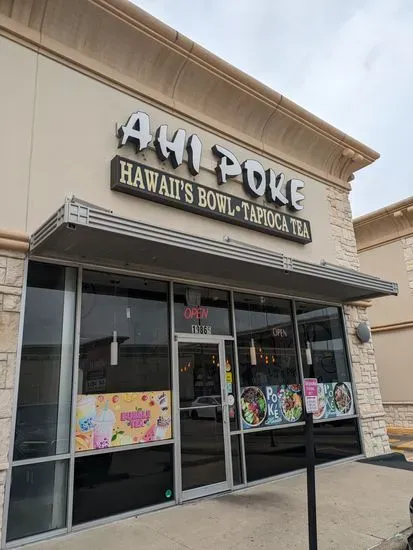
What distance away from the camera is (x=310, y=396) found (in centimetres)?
401

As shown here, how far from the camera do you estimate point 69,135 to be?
5.81 meters

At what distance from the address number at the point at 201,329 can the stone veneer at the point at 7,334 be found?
8.61ft

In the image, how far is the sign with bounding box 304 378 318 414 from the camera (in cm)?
397

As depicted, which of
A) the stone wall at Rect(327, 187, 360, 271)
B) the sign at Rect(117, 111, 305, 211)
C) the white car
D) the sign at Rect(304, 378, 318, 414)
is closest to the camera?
the sign at Rect(304, 378, 318, 414)

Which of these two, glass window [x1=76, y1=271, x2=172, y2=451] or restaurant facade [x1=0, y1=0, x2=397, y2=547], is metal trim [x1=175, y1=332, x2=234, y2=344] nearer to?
restaurant facade [x1=0, y1=0, x2=397, y2=547]

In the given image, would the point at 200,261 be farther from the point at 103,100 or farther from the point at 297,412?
the point at 297,412

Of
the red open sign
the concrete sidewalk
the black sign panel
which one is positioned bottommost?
the concrete sidewalk

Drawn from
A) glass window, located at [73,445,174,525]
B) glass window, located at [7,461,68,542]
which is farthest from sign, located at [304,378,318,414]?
glass window, located at [7,461,68,542]

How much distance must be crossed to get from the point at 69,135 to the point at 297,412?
5943 millimetres

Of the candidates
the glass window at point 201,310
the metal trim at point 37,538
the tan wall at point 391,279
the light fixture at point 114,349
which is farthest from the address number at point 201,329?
the tan wall at point 391,279

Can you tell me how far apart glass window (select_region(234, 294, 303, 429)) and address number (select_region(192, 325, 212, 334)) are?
62 cm

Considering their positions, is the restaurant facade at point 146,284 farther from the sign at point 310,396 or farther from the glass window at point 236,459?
the sign at point 310,396

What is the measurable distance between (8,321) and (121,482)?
2425 mm

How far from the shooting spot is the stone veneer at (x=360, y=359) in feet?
28.6
